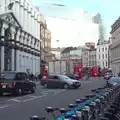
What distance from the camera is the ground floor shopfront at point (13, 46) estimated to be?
157ft

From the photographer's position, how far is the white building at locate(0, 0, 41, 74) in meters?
48.9

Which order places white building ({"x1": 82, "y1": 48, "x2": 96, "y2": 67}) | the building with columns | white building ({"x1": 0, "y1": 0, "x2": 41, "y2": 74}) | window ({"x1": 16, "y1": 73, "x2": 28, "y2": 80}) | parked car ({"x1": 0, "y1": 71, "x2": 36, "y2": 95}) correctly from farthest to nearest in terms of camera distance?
white building ({"x1": 82, "y1": 48, "x2": 96, "y2": 67}) → the building with columns → white building ({"x1": 0, "y1": 0, "x2": 41, "y2": 74}) → window ({"x1": 16, "y1": 73, "x2": 28, "y2": 80}) → parked car ({"x1": 0, "y1": 71, "x2": 36, "y2": 95})

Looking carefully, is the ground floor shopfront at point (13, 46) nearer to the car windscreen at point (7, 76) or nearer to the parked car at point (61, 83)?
the parked car at point (61, 83)

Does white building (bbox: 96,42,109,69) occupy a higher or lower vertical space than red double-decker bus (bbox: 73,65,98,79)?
higher

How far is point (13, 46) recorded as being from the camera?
2036 inches

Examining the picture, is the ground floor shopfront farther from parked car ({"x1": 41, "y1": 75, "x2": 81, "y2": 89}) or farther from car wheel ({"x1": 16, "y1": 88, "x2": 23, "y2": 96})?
car wheel ({"x1": 16, "y1": 88, "x2": 23, "y2": 96})

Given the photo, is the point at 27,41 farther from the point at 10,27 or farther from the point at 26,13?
the point at 10,27

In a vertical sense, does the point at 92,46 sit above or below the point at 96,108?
above

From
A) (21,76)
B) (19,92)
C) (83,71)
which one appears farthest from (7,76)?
(83,71)

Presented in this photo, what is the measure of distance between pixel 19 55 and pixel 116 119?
162 ft

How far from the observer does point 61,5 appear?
12925cm

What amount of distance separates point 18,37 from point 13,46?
430 cm

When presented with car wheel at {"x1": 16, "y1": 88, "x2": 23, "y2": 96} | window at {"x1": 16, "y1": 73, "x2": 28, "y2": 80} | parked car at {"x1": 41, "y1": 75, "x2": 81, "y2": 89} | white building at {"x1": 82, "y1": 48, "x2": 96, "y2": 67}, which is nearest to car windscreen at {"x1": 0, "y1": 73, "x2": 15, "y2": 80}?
window at {"x1": 16, "y1": 73, "x2": 28, "y2": 80}

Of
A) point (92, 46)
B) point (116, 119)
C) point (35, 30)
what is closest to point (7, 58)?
point (35, 30)
